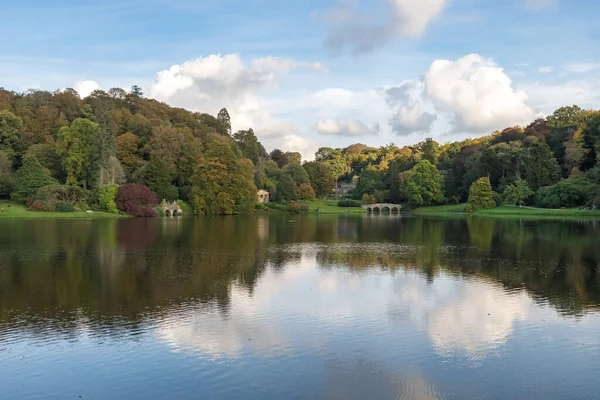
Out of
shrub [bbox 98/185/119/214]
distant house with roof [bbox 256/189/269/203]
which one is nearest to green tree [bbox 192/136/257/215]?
shrub [bbox 98/185/119/214]

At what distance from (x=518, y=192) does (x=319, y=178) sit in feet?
156

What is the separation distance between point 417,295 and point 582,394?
8.82m

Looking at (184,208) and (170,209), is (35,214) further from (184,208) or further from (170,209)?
(184,208)

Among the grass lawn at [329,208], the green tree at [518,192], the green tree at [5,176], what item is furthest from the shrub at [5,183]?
the green tree at [518,192]

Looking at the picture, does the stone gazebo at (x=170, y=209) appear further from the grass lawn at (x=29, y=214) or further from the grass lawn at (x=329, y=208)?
the grass lawn at (x=329, y=208)

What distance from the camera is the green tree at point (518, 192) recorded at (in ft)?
273

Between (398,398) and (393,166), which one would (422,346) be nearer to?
(398,398)

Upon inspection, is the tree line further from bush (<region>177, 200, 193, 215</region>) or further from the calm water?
the calm water

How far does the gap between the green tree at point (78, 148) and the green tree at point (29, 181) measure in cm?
396

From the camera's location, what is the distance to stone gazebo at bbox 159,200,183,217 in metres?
77.2

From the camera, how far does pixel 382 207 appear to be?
106375mm

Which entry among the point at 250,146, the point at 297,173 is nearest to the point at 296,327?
the point at 297,173

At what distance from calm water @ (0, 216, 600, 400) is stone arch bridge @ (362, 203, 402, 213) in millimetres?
76223

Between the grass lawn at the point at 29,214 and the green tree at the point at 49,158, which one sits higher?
the green tree at the point at 49,158
